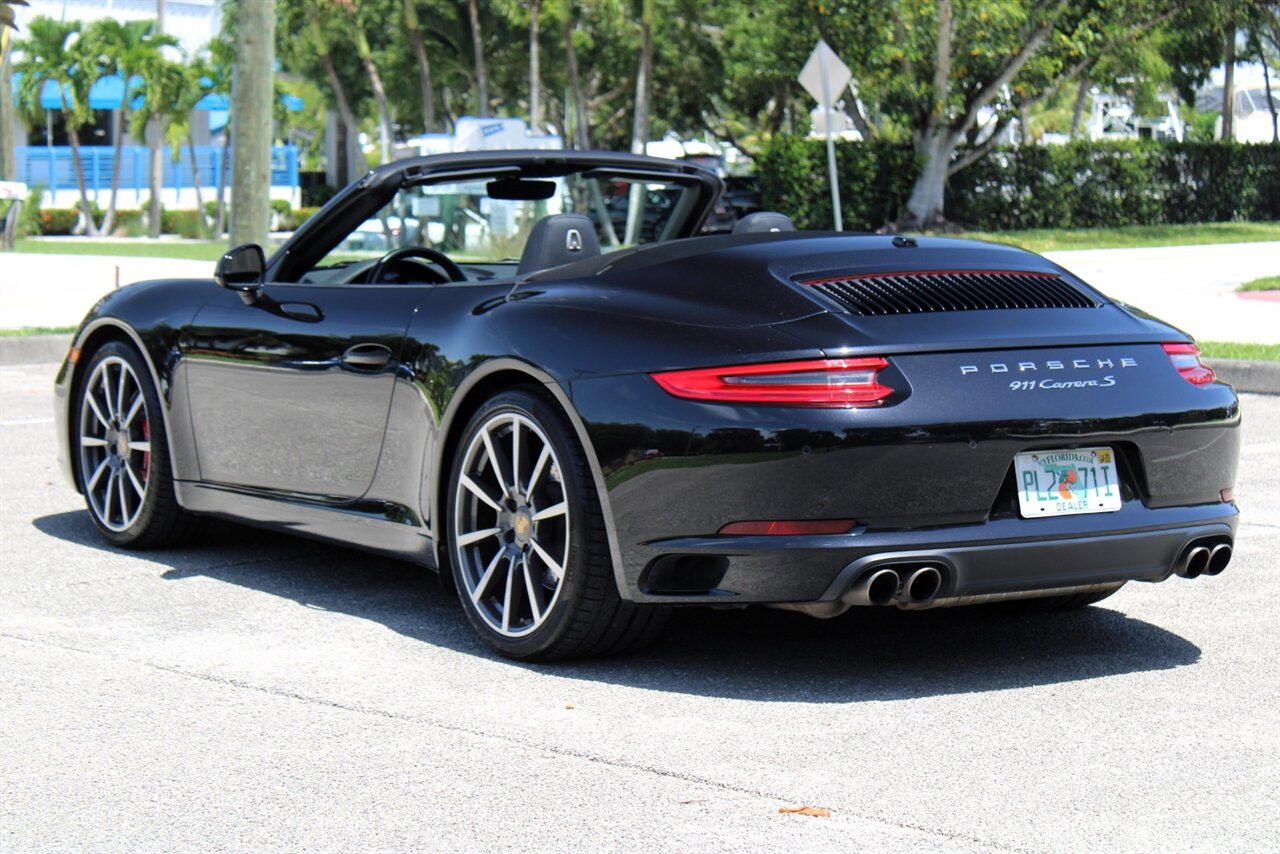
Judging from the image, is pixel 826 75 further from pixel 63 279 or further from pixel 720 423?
pixel 720 423

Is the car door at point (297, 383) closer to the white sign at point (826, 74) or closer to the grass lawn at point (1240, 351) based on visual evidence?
the grass lawn at point (1240, 351)

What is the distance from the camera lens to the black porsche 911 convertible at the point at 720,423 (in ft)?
15.2

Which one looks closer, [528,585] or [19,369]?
[528,585]

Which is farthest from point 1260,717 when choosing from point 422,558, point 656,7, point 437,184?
point 656,7

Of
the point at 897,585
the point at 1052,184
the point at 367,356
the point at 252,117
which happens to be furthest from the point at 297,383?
the point at 1052,184

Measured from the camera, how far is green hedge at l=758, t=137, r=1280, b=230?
38.0 metres

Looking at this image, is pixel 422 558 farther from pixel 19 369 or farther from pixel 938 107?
pixel 938 107

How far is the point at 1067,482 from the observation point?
15.9 ft

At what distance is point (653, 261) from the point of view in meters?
5.29

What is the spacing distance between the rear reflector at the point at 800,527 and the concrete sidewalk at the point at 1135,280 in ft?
35.6

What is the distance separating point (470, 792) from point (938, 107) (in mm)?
32661

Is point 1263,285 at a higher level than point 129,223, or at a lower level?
lower

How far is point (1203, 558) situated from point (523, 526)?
5.90ft

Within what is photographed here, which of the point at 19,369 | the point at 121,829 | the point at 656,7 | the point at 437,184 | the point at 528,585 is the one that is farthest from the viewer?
the point at 656,7
